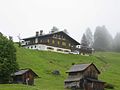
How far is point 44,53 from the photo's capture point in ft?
493

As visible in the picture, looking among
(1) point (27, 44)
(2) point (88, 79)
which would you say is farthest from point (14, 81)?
(1) point (27, 44)

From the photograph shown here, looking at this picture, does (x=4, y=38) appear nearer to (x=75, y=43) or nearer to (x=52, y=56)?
(x=52, y=56)

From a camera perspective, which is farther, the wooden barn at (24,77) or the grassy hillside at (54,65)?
the grassy hillside at (54,65)

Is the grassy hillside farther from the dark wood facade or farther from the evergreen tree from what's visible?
the dark wood facade

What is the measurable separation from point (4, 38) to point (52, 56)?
5636 centimetres

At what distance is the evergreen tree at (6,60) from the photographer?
85438 millimetres

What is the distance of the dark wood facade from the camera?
168m

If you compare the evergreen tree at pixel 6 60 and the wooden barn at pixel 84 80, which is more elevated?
the evergreen tree at pixel 6 60

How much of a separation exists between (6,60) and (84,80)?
2123 cm

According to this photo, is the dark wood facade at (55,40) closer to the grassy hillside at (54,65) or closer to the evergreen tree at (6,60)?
the grassy hillside at (54,65)

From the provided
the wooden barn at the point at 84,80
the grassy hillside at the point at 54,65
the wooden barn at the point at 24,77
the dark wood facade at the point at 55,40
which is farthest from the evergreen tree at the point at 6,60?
the dark wood facade at the point at 55,40

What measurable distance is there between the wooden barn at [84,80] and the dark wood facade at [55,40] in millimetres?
67957

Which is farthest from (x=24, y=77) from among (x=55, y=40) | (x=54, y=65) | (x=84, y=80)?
(x=55, y=40)

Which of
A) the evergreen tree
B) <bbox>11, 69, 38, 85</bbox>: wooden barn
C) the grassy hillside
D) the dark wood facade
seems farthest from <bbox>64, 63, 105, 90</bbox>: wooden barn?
the dark wood facade
